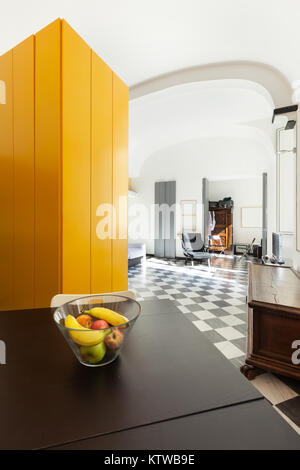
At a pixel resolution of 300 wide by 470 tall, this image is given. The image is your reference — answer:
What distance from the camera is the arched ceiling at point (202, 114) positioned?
12.5ft

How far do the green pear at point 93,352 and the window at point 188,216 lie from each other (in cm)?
719

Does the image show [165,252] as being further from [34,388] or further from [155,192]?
[34,388]

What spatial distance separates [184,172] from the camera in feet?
25.7

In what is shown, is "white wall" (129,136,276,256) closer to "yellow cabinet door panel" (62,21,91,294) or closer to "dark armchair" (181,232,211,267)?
"dark armchair" (181,232,211,267)

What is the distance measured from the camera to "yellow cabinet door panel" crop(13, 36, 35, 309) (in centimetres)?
194

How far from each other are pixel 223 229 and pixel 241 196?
1.73 meters

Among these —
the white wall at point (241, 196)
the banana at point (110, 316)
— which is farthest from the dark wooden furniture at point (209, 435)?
the white wall at point (241, 196)

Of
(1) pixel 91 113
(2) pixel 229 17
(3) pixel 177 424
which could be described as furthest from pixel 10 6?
(3) pixel 177 424

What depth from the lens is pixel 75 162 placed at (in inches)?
71.5

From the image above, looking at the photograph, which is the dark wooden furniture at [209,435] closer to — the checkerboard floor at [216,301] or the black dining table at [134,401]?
the black dining table at [134,401]

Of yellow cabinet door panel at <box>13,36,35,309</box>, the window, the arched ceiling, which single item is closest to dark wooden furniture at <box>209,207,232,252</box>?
the window

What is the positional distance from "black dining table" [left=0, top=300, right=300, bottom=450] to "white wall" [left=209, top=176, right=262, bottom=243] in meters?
10.2

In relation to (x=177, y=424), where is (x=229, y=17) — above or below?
above
